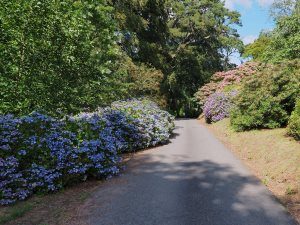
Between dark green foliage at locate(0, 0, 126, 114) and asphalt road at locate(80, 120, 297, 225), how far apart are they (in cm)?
315

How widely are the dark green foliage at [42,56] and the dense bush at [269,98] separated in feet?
30.5

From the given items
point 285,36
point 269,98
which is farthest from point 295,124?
point 285,36

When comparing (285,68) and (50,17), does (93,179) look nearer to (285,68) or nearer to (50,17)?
(50,17)

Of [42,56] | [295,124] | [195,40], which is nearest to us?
[42,56]

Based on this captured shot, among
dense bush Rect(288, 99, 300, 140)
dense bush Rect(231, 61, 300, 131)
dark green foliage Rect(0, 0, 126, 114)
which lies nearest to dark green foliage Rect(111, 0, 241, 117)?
dense bush Rect(231, 61, 300, 131)

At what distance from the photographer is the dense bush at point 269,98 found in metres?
17.1

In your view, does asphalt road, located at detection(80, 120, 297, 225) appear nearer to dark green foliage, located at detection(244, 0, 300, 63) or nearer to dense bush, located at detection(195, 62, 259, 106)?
dark green foliage, located at detection(244, 0, 300, 63)

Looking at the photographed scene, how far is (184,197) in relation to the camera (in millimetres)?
8203

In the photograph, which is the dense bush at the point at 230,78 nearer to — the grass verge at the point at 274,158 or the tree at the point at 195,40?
the tree at the point at 195,40

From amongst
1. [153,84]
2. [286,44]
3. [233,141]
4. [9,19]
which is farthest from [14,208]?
[286,44]

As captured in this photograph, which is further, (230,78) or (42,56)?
(230,78)

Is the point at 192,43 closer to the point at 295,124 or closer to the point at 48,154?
the point at 295,124

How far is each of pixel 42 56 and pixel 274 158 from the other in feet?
25.6

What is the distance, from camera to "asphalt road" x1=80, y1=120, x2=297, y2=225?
6867 mm
